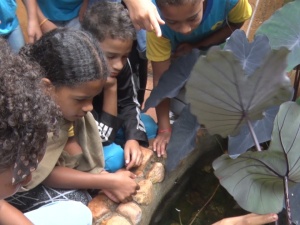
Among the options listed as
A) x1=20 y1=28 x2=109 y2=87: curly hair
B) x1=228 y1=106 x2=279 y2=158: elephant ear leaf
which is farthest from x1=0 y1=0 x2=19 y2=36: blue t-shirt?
x1=228 y1=106 x2=279 y2=158: elephant ear leaf

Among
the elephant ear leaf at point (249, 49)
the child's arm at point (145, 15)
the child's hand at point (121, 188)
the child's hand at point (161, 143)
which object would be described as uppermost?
the child's arm at point (145, 15)

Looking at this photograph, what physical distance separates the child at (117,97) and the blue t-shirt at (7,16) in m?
0.39

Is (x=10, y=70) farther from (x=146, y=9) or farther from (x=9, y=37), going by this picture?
(x=9, y=37)

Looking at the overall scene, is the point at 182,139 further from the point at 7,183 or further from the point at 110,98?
the point at 7,183

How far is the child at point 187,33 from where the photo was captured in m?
1.88

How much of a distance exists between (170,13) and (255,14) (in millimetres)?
2050

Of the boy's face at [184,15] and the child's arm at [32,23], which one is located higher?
the boy's face at [184,15]

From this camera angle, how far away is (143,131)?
2.05 meters

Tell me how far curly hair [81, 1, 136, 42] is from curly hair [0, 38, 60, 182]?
94 cm

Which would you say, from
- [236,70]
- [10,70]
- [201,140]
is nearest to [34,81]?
[10,70]

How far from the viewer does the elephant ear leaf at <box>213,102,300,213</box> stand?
3.84 feet

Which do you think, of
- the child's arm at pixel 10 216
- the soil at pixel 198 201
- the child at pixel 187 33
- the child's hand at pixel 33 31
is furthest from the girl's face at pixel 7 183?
the child's hand at pixel 33 31

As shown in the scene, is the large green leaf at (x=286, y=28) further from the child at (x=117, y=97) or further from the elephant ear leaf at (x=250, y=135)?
the child at (x=117, y=97)

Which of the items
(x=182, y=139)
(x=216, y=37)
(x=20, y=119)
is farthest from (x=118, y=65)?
(x=20, y=119)
